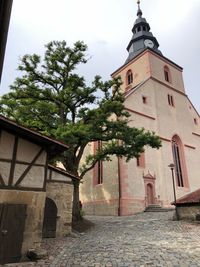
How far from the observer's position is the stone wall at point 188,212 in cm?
1217

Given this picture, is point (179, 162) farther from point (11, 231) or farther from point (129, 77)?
point (11, 231)

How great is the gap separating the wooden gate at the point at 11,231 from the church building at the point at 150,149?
12082 mm

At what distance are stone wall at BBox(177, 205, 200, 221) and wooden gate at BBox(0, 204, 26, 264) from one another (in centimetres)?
904

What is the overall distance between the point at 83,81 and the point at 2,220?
9.19 meters

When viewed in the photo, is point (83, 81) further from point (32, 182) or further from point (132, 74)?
point (132, 74)

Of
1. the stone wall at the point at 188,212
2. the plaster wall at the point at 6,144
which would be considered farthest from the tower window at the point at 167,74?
the plaster wall at the point at 6,144

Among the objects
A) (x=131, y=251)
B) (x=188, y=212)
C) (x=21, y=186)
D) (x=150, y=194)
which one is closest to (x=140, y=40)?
(x=150, y=194)

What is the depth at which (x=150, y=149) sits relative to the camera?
2195 cm

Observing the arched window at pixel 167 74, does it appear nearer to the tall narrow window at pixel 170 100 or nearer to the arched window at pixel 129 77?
the tall narrow window at pixel 170 100

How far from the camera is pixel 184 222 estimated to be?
12.1 m

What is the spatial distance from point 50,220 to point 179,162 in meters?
18.0

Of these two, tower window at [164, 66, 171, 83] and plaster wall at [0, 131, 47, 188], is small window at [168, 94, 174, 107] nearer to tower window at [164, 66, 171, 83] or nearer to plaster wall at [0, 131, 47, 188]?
tower window at [164, 66, 171, 83]

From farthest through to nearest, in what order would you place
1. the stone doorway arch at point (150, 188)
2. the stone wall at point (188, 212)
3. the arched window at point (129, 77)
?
the arched window at point (129, 77), the stone doorway arch at point (150, 188), the stone wall at point (188, 212)

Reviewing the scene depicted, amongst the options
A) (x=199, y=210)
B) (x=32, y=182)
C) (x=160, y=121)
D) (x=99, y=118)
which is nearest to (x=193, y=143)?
(x=160, y=121)
